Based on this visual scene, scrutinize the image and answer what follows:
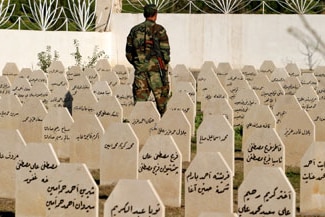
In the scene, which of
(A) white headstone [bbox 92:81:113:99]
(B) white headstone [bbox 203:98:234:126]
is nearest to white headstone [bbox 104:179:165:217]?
(B) white headstone [bbox 203:98:234:126]

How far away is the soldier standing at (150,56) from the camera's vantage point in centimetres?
1680

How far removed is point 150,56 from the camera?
669 inches

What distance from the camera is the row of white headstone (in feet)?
30.1

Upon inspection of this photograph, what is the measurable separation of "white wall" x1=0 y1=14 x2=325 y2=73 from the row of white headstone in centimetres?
1204

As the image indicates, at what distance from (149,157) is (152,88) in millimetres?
5735

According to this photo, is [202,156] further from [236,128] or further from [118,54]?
[118,54]

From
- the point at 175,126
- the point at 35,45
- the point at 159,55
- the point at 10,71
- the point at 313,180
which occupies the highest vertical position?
the point at 159,55

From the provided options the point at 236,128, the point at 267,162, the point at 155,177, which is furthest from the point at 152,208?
the point at 236,128

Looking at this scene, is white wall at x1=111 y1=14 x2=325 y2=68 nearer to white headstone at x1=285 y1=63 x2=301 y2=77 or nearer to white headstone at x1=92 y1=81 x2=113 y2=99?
white headstone at x1=285 y1=63 x2=301 y2=77

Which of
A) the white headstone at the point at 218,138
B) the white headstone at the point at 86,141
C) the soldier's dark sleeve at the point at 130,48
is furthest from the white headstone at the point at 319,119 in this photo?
the white headstone at the point at 86,141

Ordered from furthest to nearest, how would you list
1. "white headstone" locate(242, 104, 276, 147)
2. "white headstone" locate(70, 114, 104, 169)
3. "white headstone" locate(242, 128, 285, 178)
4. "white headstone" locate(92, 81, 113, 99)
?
"white headstone" locate(92, 81, 113, 99)
"white headstone" locate(242, 104, 276, 147)
"white headstone" locate(70, 114, 104, 169)
"white headstone" locate(242, 128, 285, 178)

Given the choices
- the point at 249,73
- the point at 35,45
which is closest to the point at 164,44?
the point at 249,73

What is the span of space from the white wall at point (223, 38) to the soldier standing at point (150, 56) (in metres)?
12.1

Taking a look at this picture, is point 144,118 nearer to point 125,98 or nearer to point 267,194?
point 125,98
